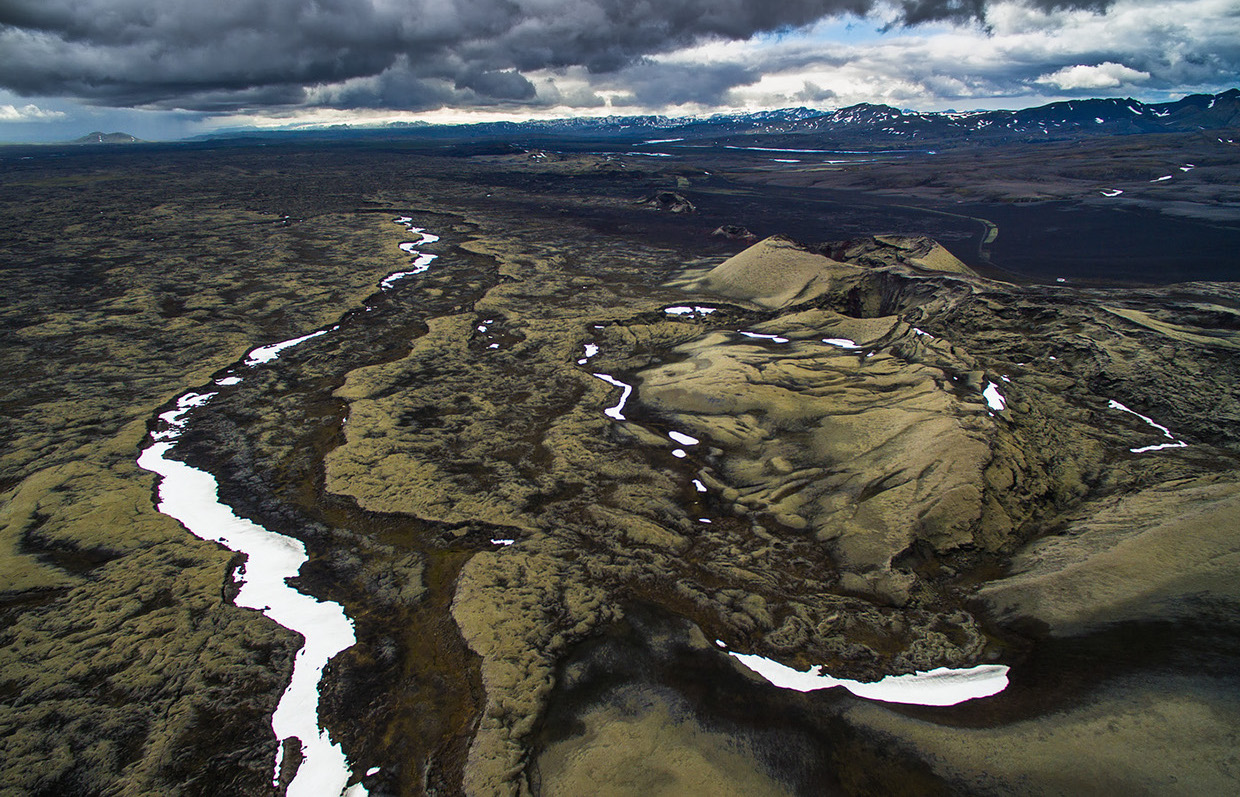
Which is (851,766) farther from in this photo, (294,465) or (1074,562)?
(294,465)

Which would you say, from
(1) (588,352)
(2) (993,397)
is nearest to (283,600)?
(1) (588,352)

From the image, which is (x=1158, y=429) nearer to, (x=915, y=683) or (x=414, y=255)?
(x=915, y=683)

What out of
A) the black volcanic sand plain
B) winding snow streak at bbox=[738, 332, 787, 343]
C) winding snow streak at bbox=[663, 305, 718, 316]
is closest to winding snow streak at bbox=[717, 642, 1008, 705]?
the black volcanic sand plain

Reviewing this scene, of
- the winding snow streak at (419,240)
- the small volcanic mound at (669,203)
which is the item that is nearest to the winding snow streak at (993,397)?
the winding snow streak at (419,240)

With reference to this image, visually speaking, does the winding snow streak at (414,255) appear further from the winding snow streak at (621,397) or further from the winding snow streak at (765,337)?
the winding snow streak at (765,337)

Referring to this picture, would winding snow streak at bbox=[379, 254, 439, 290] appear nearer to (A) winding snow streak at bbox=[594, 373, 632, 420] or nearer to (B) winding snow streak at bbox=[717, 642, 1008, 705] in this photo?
(A) winding snow streak at bbox=[594, 373, 632, 420]

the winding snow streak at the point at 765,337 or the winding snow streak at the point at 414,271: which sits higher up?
the winding snow streak at the point at 414,271

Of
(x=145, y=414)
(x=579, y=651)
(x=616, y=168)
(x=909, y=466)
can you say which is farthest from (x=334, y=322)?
(x=616, y=168)
